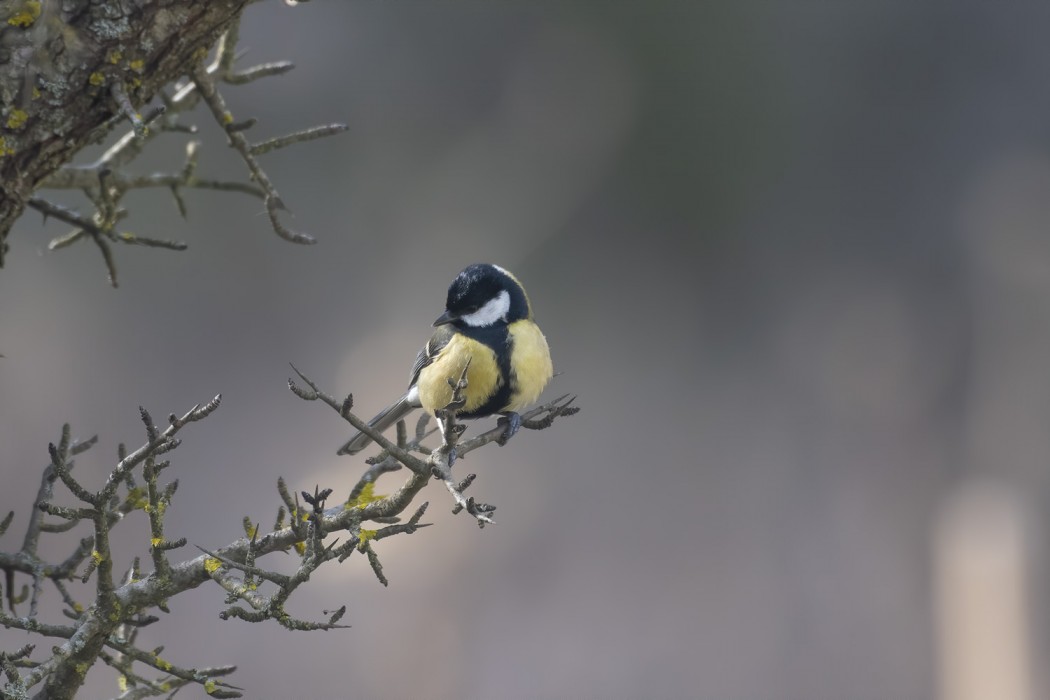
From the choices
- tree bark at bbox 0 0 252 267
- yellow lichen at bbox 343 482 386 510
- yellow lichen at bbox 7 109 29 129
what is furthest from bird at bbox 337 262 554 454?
yellow lichen at bbox 7 109 29 129

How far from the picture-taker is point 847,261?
7121 mm

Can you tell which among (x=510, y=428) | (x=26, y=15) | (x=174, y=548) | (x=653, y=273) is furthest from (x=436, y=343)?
(x=653, y=273)

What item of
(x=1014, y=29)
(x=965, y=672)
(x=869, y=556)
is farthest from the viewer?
(x=1014, y=29)

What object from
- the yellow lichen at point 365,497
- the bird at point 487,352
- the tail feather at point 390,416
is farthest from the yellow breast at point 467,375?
the yellow lichen at point 365,497

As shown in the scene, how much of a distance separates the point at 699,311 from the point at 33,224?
4241mm

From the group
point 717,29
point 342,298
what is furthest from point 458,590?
point 717,29

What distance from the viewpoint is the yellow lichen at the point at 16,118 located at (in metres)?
1.81

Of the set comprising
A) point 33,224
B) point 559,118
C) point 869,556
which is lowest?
point 869,556

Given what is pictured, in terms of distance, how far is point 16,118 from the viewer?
5.94 ft

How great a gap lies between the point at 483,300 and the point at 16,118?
39.7 inches

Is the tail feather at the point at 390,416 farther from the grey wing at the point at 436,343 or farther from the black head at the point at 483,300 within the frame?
the black head at the point at 483,300

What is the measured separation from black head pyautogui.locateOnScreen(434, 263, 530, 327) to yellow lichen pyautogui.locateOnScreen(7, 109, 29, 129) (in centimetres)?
92

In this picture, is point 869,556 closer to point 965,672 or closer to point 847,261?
point 965,672

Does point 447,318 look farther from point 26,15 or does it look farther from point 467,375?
point 26,15
